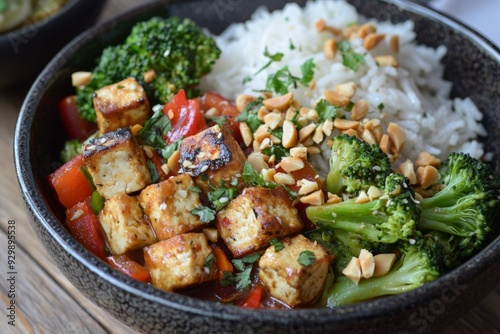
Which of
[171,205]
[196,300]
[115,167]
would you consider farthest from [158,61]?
[196,300]


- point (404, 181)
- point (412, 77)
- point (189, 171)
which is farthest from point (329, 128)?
point (412, 77)

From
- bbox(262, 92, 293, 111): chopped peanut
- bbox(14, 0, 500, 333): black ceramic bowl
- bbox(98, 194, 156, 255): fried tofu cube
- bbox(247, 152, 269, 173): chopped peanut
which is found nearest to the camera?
bbox(14, 0, 500, 333): black ceramic bowl

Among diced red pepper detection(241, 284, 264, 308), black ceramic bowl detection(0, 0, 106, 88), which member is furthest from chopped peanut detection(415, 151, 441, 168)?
black ceramic bowl detection(0, 0, 106, 88)

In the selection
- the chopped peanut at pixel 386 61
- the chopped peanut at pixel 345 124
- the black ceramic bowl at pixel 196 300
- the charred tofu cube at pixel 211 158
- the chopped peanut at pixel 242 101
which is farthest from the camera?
the chopped peanut at pixel 386 61

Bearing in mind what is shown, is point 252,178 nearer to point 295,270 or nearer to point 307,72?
point 295,270

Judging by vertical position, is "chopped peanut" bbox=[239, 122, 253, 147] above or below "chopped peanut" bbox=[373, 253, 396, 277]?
above

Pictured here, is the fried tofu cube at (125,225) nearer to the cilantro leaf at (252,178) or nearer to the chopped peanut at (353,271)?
the cilantro leaf at (252,178)

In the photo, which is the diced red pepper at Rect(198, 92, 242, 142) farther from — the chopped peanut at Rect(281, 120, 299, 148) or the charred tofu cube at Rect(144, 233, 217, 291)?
the charred tofu cube at Rect(144, 233, 217, 291)

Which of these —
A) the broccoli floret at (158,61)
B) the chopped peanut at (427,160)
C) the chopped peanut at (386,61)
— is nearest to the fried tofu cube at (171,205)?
the broccoli floret at (158,61)
